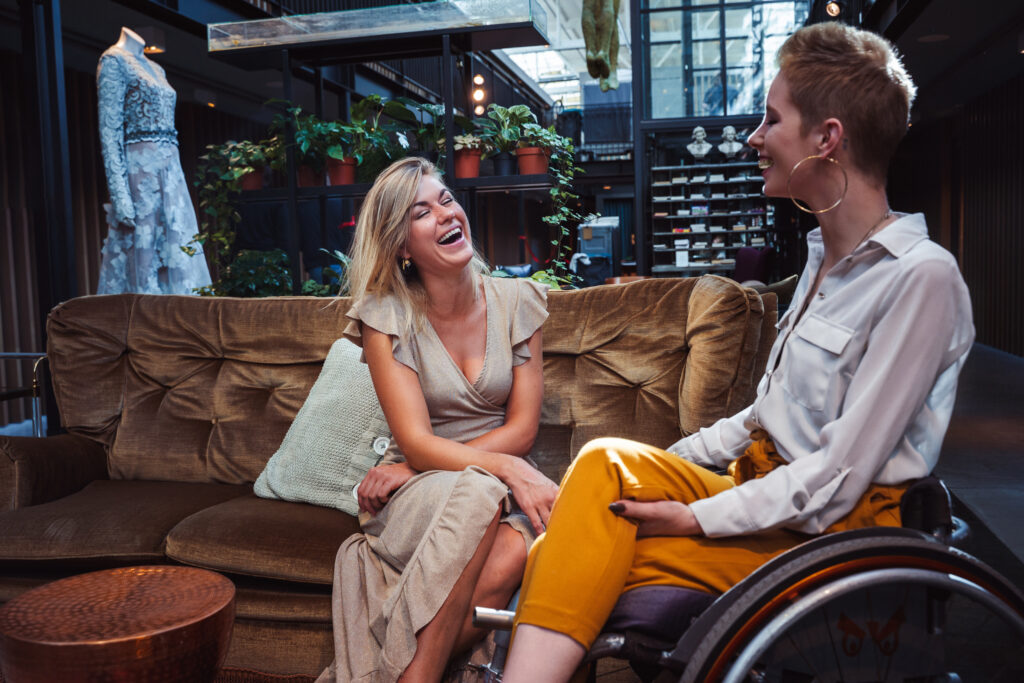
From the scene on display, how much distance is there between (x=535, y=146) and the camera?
3504 millimetres

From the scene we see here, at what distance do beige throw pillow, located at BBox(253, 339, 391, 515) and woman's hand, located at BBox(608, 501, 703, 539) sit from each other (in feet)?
3.25

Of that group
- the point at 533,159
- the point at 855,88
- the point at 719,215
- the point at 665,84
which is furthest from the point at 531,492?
the point at 719,215

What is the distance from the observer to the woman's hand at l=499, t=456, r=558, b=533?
152 centimetres

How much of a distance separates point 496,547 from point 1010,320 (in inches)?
342

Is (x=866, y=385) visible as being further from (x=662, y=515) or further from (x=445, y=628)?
(x=445, y=628)

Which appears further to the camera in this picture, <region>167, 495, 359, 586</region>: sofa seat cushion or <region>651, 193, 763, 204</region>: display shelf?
<region>651, 193, 763, 204</region>: display shelf

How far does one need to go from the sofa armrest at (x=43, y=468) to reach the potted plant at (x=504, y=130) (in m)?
2.02

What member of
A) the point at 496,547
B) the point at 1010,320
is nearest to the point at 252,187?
the point at 496,547

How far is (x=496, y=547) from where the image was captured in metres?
1.50

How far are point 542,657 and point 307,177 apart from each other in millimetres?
3281

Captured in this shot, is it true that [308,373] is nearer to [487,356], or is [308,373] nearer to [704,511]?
[487,356]

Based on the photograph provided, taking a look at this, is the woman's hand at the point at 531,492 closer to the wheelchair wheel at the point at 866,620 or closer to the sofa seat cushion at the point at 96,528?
the wheelchair wheel at the point at 866,620

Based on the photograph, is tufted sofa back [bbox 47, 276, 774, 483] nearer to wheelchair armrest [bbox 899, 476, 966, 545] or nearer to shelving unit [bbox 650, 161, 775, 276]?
wheelchair armrest [bbox 899, 476, 966, 545]

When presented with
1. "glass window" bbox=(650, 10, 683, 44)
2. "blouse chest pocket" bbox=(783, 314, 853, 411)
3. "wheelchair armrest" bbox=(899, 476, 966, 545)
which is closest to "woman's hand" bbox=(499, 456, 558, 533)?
"blouse chest pocket" bbox=(783, 314, 853, 411)
